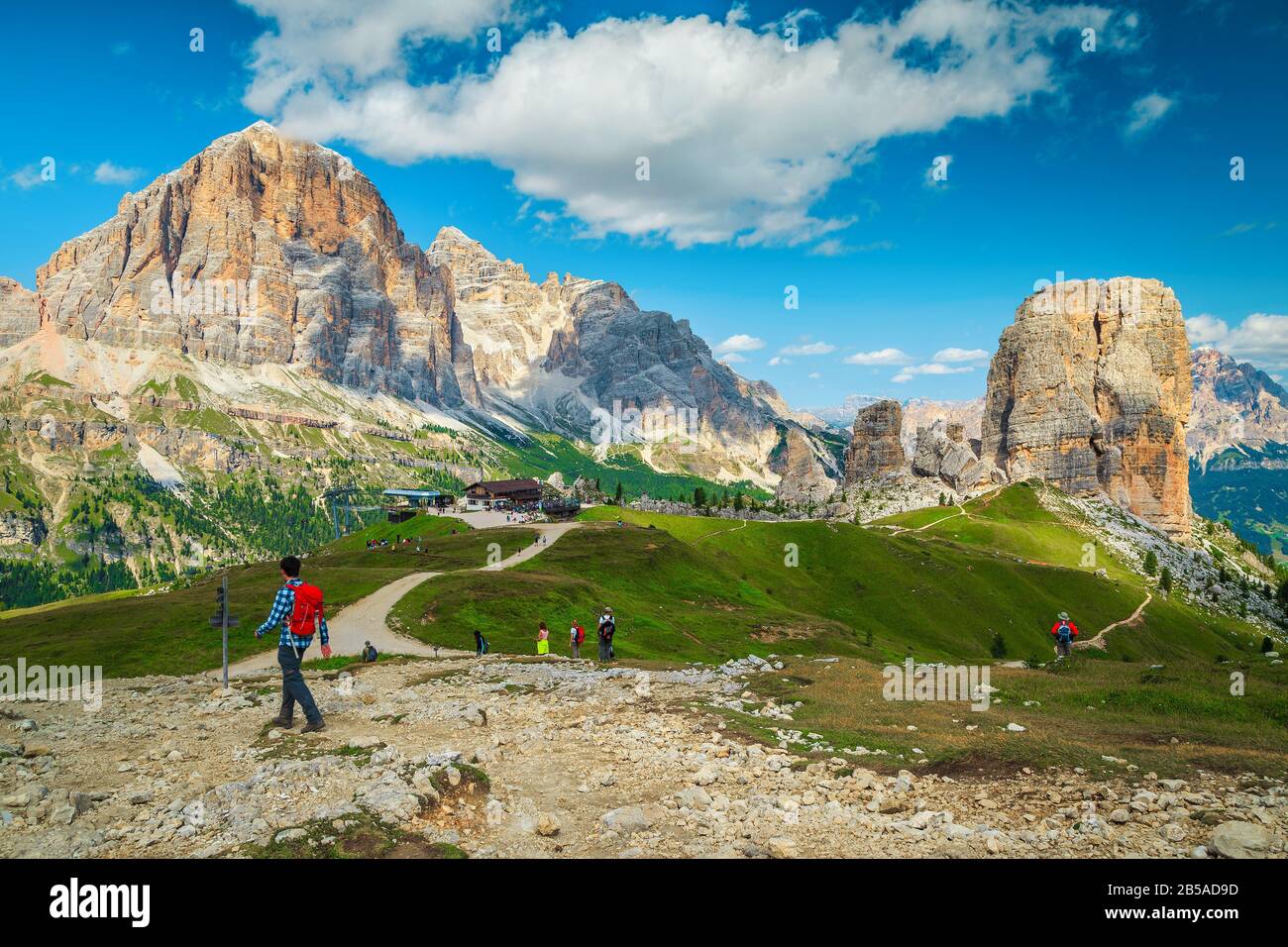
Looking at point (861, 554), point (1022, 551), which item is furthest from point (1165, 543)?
point (861, 554)

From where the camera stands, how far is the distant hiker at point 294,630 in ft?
62.4

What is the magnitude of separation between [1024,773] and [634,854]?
30.5 ft

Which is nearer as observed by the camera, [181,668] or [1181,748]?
[1181,748]

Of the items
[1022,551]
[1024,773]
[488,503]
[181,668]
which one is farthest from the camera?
[488,503]

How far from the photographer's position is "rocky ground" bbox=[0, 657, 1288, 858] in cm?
1203

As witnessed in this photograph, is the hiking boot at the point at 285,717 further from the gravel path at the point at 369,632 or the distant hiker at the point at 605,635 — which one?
the gravel path at the point at 369,632

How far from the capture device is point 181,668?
40.5 m

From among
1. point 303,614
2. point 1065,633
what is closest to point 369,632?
point 303,614

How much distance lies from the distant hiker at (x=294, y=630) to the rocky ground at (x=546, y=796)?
3.17ft

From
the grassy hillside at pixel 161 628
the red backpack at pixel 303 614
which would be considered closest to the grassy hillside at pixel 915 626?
the grassy hillside at pixel 161 628

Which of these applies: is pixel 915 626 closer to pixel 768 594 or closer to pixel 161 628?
pixel 768 594

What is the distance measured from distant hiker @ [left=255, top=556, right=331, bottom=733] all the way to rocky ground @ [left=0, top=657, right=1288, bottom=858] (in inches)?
38.0
